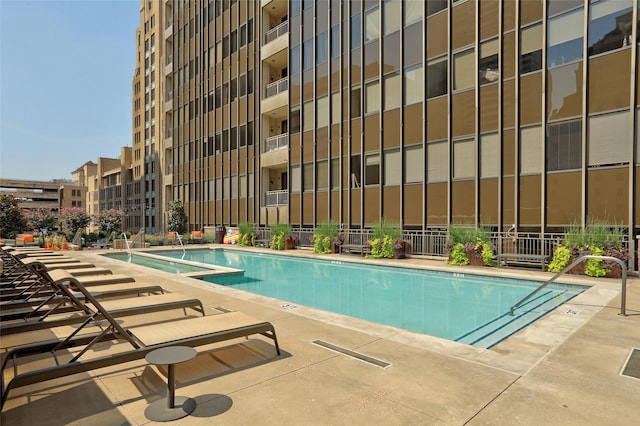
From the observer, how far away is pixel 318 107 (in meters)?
23.7

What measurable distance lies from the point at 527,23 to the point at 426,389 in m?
16.2

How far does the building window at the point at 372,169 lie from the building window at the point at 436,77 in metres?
4.05

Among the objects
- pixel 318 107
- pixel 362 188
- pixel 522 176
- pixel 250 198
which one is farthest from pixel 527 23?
pixel 250 198

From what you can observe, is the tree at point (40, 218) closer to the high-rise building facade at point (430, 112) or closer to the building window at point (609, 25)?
the high-rise building facade at point (430, 112)

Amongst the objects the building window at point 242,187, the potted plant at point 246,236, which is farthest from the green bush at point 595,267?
the building window at point 242,187

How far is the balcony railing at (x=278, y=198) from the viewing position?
25987mm

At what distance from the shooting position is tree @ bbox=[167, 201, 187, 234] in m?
36.4

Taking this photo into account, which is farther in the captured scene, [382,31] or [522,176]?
[382,31]

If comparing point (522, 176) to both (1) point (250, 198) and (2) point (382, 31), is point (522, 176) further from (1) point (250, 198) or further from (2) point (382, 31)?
(1) point (250, 198)

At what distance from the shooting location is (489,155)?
52.4ft

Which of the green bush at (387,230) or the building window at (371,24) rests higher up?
the building window at (371,24)

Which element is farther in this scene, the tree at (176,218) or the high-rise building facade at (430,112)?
the tree at (176,218)

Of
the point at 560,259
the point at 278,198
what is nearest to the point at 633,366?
the point at 560,259

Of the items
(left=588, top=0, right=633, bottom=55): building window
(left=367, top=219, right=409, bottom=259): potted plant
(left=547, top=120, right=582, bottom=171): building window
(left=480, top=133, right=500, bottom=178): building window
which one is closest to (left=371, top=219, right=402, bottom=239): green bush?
(left=367, top=219, right=409, bottom=259): potted plant
